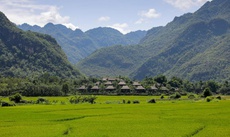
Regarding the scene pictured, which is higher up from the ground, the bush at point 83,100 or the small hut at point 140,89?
the small hut at point 140,89

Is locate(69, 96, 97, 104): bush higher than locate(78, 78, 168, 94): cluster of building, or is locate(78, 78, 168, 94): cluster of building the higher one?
locate(78, 78, 168, 94): cluster of building

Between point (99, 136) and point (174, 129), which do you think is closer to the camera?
point (99, 136)

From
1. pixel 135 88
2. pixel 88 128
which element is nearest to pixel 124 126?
pixel 88 128

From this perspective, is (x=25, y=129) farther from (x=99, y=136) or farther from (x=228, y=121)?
(x=228, y=121)

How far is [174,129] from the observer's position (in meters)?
37.0

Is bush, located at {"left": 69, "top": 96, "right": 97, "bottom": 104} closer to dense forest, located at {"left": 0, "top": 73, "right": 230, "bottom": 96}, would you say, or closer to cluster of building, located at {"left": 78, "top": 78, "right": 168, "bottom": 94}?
dense forest, located at {"left": 0, "top": 73, "right": 230, "bottom": 96}

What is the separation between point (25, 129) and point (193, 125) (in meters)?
20.7

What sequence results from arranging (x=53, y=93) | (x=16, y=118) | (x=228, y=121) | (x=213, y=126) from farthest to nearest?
(x=53, y=93) < (x=16, y=118) < (x=228, y=121) < (x=213, y=126)

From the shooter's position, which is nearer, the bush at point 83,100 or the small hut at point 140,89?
the bush at point 83,100

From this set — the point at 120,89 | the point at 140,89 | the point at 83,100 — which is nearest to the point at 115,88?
the point at 120,89

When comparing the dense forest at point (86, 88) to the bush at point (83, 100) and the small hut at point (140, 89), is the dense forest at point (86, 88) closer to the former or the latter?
the small hut at point (140, 89)

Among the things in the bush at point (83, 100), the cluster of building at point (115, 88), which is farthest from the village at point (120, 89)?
the bush at point (83, 100)

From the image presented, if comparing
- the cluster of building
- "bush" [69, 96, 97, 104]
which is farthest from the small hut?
"bush" [69, 96, 97, 104]

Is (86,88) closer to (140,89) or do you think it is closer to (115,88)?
(115,88)
